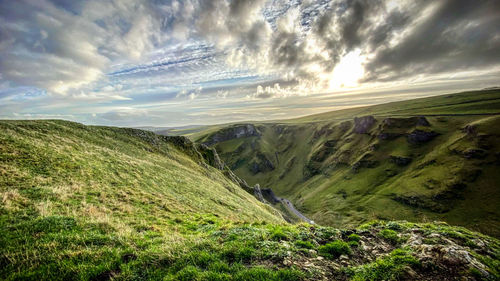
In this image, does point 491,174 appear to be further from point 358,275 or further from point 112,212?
point 112,212

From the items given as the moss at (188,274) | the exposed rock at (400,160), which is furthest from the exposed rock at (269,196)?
the moss at (188,274)

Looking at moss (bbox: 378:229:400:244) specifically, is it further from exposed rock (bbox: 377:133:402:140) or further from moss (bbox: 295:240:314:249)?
exposed rock (bbox: 377:133:402:140)

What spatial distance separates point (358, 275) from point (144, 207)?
589 inches

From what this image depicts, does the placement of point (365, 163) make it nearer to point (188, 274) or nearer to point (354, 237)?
point (354, 237)

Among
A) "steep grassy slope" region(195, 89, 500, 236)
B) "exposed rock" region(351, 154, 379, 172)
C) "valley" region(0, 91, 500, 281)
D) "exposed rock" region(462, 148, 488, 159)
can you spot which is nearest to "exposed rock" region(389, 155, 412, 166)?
"steep grassy slope" region(195, 89, 500, 236)

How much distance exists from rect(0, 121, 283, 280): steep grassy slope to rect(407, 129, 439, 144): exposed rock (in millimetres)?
212087

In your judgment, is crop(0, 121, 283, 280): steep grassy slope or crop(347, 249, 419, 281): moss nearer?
crop(0, 121, 283, 280): steep grassy slope

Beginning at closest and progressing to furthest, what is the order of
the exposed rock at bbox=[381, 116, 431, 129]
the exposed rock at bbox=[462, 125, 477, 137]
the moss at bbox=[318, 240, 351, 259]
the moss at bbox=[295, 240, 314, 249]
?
1. the moss at bbox=[318, 240, 351, 259]
2. the moss at bbox=[295, 240, 314, 249]
3. the exposed rock at bbox=[462, 125, 477, 137]
4. the exposed rock at bbox=[381, 116, 431, 129]

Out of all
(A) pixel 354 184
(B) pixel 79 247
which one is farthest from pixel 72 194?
(A) pixel 354 184

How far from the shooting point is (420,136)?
170 meters

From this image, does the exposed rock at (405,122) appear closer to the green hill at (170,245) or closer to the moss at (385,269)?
the green hill at (170,245)

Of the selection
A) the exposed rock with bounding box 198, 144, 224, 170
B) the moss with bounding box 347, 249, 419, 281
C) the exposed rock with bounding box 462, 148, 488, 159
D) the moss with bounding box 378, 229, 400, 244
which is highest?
the moss with bounding box 347, 249, 419, 281

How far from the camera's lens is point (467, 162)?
5084 inches

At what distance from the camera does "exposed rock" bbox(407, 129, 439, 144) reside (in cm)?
16675
